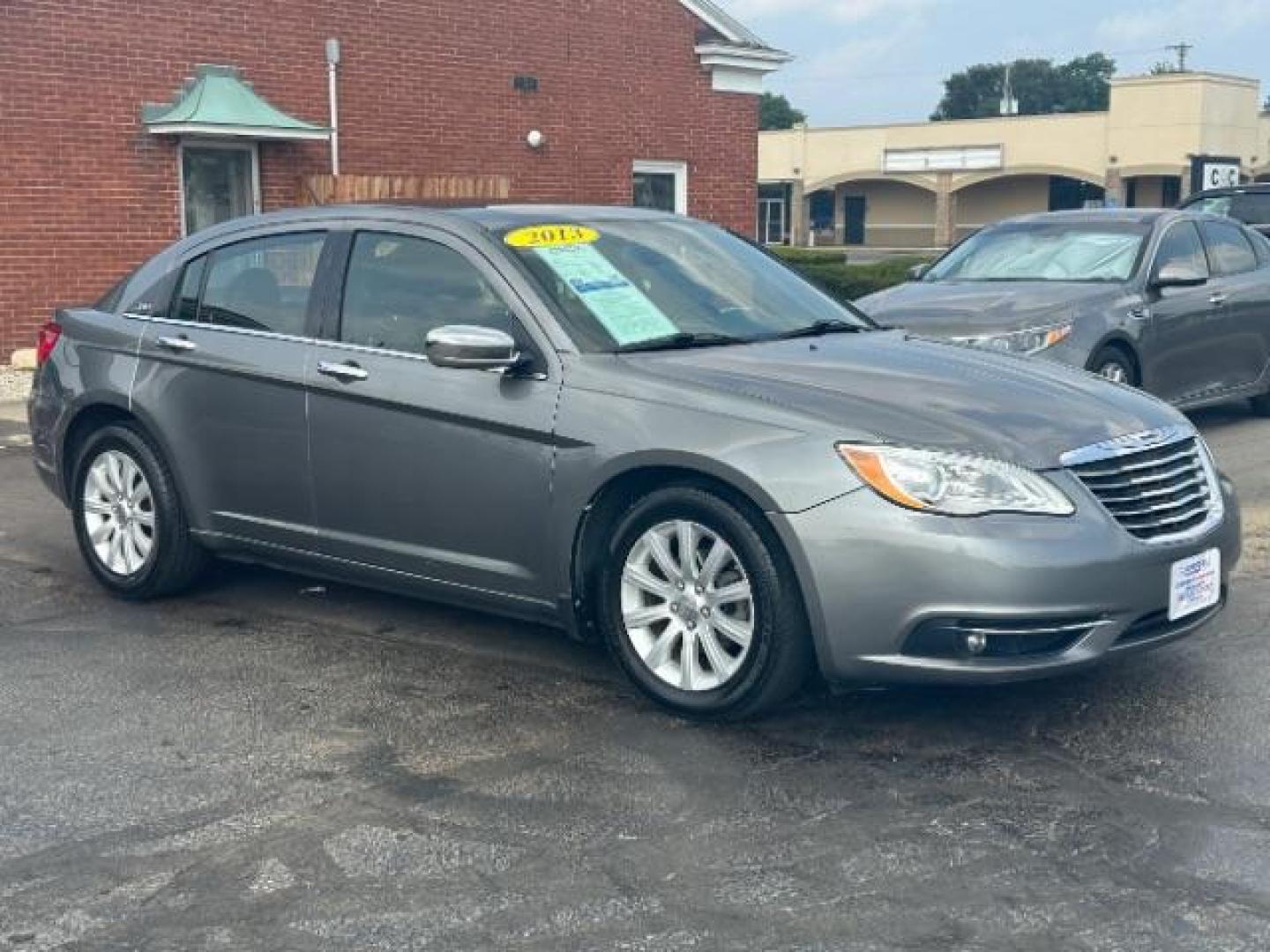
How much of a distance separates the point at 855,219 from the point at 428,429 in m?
62.0

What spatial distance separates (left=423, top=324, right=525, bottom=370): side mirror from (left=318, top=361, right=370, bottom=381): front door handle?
0.51 m

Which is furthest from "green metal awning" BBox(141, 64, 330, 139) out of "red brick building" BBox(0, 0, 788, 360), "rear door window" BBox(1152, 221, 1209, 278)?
"rear door window" BBox(1152, 221, 1209, 278)

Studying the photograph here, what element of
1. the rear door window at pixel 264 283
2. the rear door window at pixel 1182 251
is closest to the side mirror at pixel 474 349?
the rear door window at pixel 264 283

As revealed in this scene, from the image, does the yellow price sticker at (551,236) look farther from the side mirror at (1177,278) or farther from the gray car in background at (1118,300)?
the side mirror at (1177,278)

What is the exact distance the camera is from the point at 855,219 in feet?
217

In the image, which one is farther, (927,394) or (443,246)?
(443,246)

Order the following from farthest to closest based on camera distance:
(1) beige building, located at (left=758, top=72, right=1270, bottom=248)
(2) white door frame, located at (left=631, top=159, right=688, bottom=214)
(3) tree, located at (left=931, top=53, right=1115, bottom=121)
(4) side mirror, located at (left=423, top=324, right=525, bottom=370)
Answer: (3) tree, located at (left=931, top=53, right=1115, bottom=121)
(1) beige building, located at (left=758, top=72, right=1270, bottom=248)
(2) white door frame, located at (left=631, top=159, right=688, bottom=214)
(4) side mirror, located at (left=423, top=324, right=525, bottom=370)

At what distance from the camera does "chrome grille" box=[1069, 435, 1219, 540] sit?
16.4 feet

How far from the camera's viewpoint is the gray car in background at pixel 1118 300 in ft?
33.0

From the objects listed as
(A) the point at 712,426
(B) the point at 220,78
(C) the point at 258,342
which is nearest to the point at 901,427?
(A) the point at 712,426

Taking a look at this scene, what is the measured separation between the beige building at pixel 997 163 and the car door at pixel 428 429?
4375cm

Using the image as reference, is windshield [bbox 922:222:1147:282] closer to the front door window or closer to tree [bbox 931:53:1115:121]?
the front door window

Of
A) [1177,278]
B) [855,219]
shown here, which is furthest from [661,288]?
[855,219]

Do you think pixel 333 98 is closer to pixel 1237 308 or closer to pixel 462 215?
pixel 1237 308
